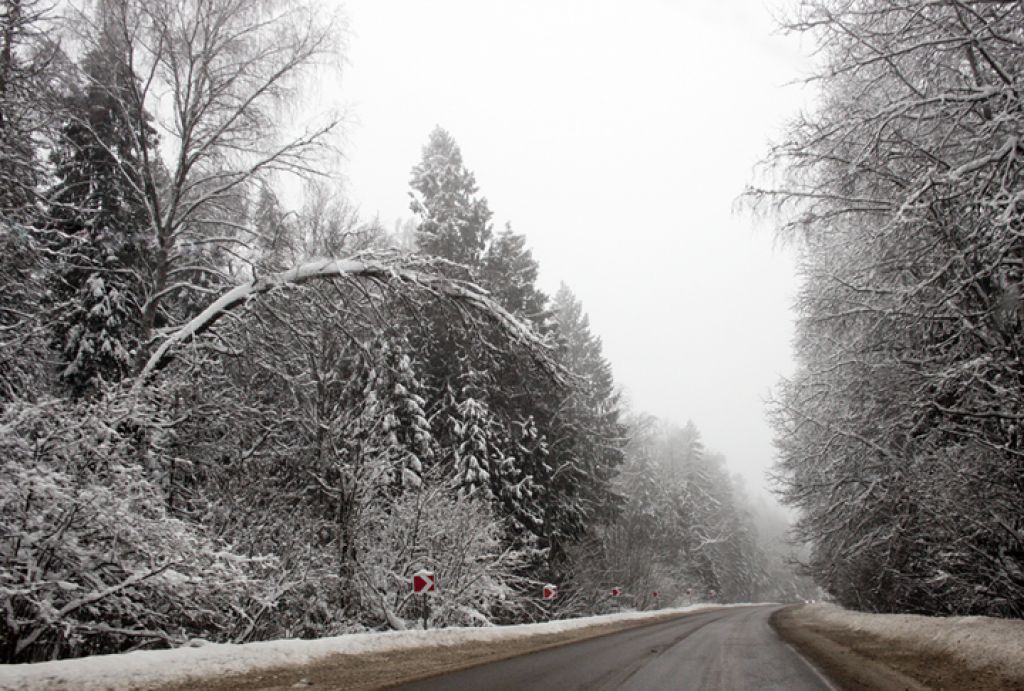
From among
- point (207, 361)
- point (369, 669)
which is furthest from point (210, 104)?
point (369, 669)

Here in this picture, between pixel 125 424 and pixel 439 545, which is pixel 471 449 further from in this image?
pixel 125 424

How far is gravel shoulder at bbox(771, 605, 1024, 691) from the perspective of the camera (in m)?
7.64

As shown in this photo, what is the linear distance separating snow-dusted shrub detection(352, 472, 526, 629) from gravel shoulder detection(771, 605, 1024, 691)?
26.3 ft

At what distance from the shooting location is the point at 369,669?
329 inches

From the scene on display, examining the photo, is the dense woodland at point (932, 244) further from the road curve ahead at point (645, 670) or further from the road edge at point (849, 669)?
the road curve ahead at point (645, 670)

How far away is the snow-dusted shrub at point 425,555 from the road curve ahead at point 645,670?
14.2ft

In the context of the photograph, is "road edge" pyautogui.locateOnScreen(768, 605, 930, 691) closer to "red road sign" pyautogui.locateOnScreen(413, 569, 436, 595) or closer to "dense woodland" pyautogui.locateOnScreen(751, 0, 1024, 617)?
"dense woodland" pyautogui.locateOnScreen(751, 0, 1024, 617)

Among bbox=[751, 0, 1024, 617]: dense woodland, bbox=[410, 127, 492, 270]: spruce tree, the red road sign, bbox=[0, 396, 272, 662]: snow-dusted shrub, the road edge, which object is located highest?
bbox=[410, 127, 492, 270]: spruce tree

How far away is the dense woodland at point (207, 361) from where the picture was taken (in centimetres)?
730

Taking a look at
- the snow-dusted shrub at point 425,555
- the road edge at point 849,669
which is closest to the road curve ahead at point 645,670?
the road edge at point 849,669

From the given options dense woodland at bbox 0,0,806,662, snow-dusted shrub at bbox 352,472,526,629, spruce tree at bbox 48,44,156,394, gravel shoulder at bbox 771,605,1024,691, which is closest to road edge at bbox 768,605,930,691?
gravel shoulder at bbox 771,605,1024,691

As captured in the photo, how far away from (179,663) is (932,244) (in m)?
11.2

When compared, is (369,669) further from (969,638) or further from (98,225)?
(98,225)

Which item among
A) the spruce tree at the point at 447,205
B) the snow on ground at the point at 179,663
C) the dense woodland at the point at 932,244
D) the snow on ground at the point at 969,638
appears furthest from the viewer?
the spruce tree at the point at 447,205
